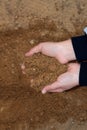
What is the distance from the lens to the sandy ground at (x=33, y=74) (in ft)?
5.48

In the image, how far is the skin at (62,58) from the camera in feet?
5.59

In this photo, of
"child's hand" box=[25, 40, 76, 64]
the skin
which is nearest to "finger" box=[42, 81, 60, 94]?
the skin

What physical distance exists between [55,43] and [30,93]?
0.78 ft

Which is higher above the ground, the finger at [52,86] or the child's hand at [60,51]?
the child's hand at [60,51]

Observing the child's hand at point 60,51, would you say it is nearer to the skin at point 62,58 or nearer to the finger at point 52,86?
the skin at point 62,58

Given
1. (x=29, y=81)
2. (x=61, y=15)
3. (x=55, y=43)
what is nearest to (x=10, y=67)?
(x=29, y=81)

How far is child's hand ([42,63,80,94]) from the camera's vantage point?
1.70 metres

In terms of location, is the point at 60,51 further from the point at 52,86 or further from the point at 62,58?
the point at 52,86

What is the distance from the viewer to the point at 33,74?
5.57 feet

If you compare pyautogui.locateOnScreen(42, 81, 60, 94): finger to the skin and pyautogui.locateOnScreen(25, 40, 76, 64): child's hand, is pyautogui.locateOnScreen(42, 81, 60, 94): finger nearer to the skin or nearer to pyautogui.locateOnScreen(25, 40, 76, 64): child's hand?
the skin

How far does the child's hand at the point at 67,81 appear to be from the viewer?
5.57ft

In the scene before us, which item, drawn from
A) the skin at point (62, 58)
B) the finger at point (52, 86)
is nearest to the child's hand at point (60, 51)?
the skin at point (62, 58)

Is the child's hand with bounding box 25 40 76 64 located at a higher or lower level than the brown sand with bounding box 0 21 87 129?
higher

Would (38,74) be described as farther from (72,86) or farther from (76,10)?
(76,10)
